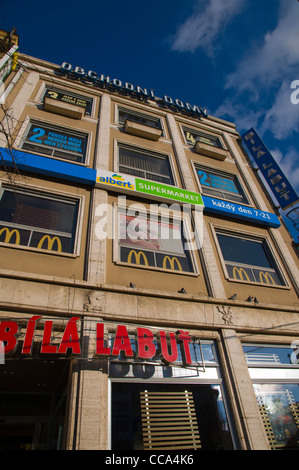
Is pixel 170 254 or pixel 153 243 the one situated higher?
pixel 153 243

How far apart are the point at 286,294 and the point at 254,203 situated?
16.1ft

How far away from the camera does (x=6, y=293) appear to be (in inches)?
254

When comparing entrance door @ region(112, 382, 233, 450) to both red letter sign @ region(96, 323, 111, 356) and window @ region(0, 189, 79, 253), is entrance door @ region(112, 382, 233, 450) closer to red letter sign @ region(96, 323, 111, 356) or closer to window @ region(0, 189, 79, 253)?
red letter sign @ region(96, 323, 111, 356)

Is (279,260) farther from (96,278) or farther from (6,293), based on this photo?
(6,293)

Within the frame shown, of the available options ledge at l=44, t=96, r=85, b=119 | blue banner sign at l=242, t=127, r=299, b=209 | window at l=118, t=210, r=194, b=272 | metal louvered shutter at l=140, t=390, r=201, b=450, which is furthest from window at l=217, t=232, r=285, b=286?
ledge at l=44, t=96, r=85, b=119

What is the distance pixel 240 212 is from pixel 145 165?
481cm

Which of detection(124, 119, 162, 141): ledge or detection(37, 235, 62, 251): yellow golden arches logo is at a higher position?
detection(124, 119, 162, 141): ledge

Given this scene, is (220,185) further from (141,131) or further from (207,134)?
(207,134)

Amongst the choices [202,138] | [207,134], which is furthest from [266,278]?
[207,134]

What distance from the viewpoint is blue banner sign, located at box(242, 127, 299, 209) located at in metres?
13.7

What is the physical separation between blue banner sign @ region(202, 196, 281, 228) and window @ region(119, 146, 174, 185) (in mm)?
2140

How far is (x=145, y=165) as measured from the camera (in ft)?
41.9

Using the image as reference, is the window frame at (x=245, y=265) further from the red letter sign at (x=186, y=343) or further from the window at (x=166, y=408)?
the window at (x=166, y=408)

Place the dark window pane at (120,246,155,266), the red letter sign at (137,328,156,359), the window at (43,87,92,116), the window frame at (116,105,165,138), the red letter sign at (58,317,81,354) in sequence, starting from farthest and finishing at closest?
the window frame at (116,105,165,138) < the window at (43,87,92,116) < the dark window pane at (120,246,155,266) < the red letter sign at (137,328,156,359) < the red letter sign at (58,317,81,354)
